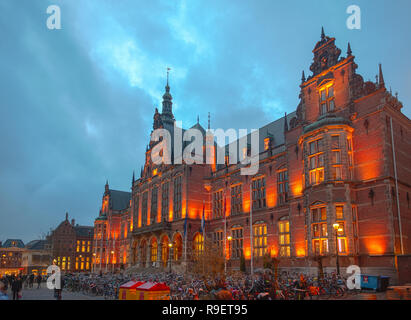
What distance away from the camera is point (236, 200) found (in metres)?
43.5

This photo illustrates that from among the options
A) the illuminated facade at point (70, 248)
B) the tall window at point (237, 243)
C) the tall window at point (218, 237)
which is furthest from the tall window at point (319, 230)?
the illuminated facade at point (70, 248)

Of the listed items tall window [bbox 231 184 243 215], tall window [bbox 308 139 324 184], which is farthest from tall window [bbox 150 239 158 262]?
tall window [bbox 308 139 324 184]

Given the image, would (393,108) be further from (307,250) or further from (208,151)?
(208,151)

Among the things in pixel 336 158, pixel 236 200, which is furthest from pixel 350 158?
pixel 236 200

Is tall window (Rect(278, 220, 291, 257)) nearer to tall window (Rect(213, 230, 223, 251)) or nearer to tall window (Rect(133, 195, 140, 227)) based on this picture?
tall window (Rect(213, 230, 223, 251))

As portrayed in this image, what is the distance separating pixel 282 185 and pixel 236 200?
8119mm

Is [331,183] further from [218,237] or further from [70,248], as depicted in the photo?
[70,248]

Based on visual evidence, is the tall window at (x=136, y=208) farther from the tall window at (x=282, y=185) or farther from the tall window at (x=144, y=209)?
the tall window at (x=282, y=185)

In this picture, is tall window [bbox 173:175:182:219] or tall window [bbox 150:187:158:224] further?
tall window [bbox 150:187:158:224]

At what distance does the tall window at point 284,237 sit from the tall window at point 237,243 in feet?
21.5

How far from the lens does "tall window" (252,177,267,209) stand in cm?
3950

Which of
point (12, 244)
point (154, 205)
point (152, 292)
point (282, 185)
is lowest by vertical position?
point (152, 292)

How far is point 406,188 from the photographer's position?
94.0 feet

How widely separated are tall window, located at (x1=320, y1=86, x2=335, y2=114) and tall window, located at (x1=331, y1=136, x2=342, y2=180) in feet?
12.9
